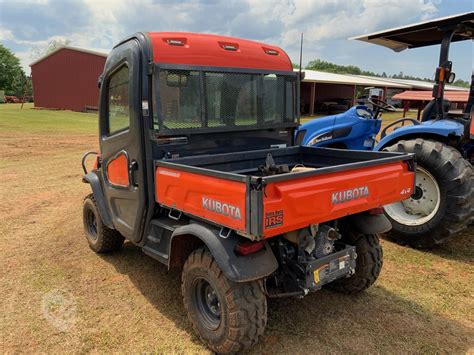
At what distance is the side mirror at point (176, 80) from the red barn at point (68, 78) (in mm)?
29007

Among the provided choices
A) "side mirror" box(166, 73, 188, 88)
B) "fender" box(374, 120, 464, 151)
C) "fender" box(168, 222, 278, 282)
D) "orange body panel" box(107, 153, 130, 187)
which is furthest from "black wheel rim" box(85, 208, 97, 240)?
"fender" box(374, 120, 464, 151)

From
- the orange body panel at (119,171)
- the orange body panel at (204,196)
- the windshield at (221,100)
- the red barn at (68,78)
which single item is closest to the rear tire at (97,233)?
the orange body panel at (119,171)

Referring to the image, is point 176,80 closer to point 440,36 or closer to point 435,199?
point 435,199

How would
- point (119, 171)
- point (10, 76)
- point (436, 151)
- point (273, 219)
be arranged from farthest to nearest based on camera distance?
point (10, 76) < point (436, 151) < point (119, 171) < point (273, 219)

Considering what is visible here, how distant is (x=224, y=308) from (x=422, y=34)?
451cm

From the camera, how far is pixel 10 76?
6309 centimetres

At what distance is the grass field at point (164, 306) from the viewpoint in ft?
10.2

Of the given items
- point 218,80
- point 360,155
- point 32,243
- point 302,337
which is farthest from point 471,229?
point 32,243

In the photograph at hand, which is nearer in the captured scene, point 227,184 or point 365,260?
point 227,184

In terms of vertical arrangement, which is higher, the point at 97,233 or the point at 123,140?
the point at 123,140

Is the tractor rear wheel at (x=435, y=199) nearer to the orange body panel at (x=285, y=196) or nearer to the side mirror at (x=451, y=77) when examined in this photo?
the side mirror at (x=451, y=77)

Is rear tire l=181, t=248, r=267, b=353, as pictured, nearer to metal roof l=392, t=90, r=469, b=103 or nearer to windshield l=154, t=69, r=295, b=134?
windshield l=154, t=69, r=295, b=134

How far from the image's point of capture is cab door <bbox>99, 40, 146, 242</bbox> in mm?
3498

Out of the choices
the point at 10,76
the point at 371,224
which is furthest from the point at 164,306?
the point at 10,76
